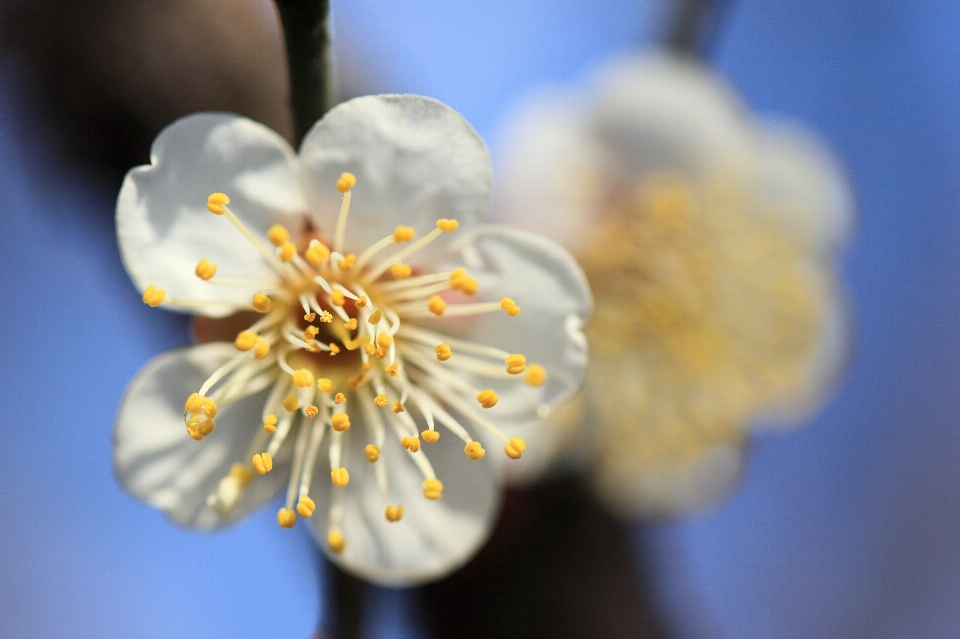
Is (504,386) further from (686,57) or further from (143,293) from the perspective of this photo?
(686,57)

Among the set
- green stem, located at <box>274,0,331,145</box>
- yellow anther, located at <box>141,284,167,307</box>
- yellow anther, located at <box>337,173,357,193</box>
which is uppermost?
green stem, located at <box>274,0,331,145</box>

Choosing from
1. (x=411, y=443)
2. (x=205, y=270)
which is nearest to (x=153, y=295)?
(x=205, y=270)

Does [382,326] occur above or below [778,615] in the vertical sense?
above

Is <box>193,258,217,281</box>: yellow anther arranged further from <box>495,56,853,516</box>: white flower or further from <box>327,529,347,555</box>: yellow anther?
<box>495,56,853,516</box>: white flower

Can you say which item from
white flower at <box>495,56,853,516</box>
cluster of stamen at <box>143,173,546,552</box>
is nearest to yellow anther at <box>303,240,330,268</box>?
cluster of stamen at <box>143,173,546,552</box>

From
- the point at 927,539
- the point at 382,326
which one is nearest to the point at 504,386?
the point at 382,326

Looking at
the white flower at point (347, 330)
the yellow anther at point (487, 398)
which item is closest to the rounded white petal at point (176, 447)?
the white flower at point (347, 330)
